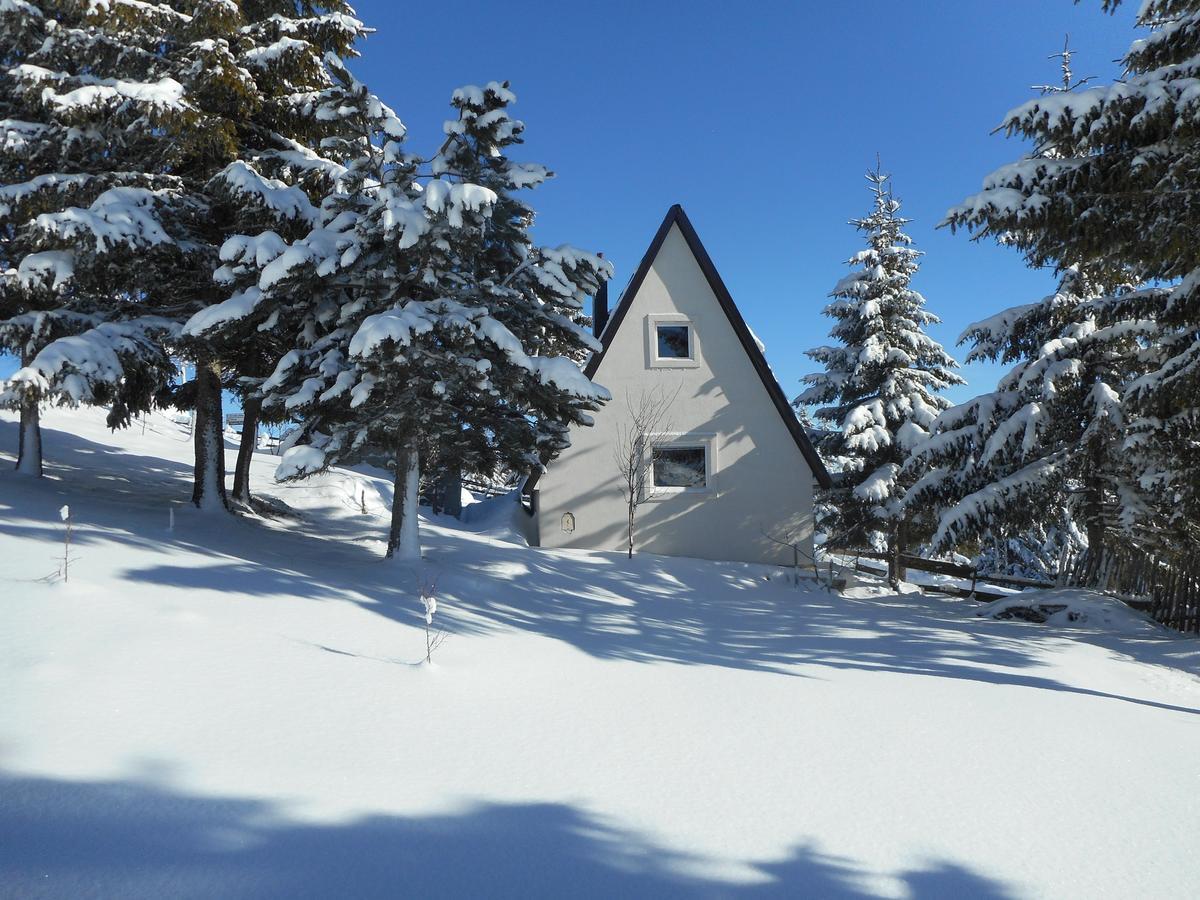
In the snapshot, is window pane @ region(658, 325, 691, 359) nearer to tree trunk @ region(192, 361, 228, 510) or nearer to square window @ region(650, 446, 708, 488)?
square window @ region(650, 446, 708, 488)

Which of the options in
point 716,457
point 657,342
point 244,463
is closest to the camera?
point 244,463

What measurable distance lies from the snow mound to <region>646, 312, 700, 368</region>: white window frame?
778 centimetres

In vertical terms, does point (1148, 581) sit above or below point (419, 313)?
below

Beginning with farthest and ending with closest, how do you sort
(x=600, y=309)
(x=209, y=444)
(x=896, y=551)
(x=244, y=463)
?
(x=600, y=309), (x=896, y=551), (x=244, y=463), (x=209, y=444)

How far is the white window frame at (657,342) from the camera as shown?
1540cm

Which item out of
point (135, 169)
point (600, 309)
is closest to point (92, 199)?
point (135, 169)

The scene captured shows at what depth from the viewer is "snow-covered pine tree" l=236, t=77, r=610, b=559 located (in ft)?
27.5

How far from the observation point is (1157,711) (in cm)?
545

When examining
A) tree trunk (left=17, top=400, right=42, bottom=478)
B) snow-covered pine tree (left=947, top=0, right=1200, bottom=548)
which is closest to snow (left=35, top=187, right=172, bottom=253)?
tree trunk (left=17, top=400, right=42, bottom=478)

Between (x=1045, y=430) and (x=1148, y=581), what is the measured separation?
2.88m

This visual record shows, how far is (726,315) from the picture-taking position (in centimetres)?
1540

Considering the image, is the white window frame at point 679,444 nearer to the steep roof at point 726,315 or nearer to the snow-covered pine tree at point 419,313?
the steep roof at point 726,315

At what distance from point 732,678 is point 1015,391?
9463mm

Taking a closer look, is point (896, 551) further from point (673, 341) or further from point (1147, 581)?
point (673, 341)
